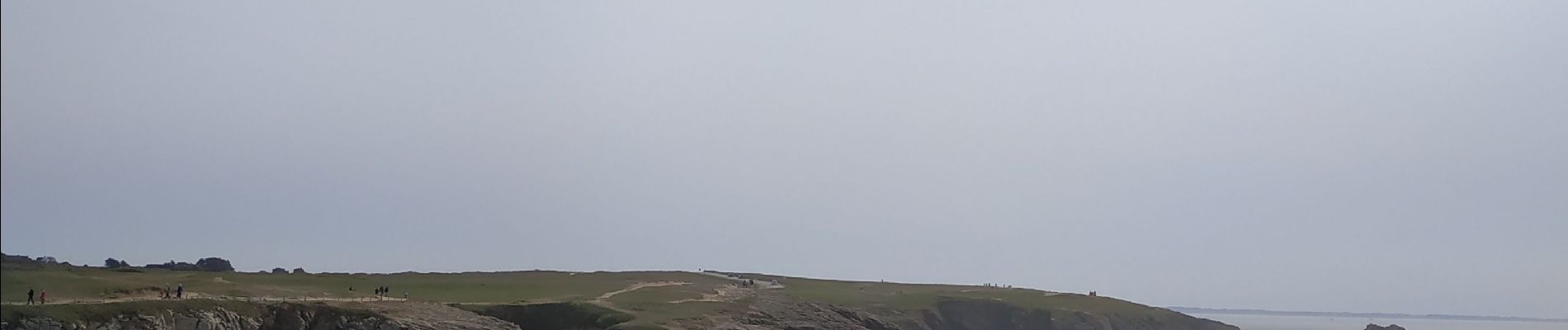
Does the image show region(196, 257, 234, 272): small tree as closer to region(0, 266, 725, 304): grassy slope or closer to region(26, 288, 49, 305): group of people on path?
region(0, 266, 725, 304): grassy slope

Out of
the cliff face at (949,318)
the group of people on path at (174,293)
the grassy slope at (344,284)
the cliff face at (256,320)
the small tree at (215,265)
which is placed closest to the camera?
the cliff face at (256,320)

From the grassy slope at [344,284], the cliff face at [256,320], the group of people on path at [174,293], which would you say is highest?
the grassy slope at [344,284]

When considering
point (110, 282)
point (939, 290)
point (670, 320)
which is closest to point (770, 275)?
point (939, 290)

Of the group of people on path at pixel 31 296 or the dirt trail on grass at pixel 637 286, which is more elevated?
the dirt trail on grass at pixel 637 286

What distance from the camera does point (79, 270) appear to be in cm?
6303

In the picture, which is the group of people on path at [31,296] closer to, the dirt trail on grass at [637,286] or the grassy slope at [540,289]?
the grassy slope at [540,289]

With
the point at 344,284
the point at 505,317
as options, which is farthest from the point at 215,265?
the point at 505,317

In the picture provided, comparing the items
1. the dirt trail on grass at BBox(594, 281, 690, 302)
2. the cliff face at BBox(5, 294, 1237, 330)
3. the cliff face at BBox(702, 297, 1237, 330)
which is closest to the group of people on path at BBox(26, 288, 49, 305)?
the cliff face at BBox(5, 294, 1237, 330)

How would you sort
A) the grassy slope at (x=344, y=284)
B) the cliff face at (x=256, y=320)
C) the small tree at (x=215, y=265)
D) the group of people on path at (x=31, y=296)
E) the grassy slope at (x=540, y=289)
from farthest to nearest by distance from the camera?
the small tree at (x=215, y=265)
the grassy slope at (x=540, y=289)
the grassy slope at (x=344, y=284)
the cliff face at (x=256, y=320)
the group of people on path at (x=31, y=296)

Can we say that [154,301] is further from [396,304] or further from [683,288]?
[683,288]

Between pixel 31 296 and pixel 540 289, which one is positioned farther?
pixel 540 289

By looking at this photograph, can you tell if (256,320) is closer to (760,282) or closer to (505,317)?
(505,317)

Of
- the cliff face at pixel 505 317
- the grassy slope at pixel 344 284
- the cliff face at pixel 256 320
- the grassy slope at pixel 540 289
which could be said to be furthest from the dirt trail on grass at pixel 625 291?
the cliff face at pixel 256 320

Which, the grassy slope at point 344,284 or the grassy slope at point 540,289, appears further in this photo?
the grassy slope at point 540,289
